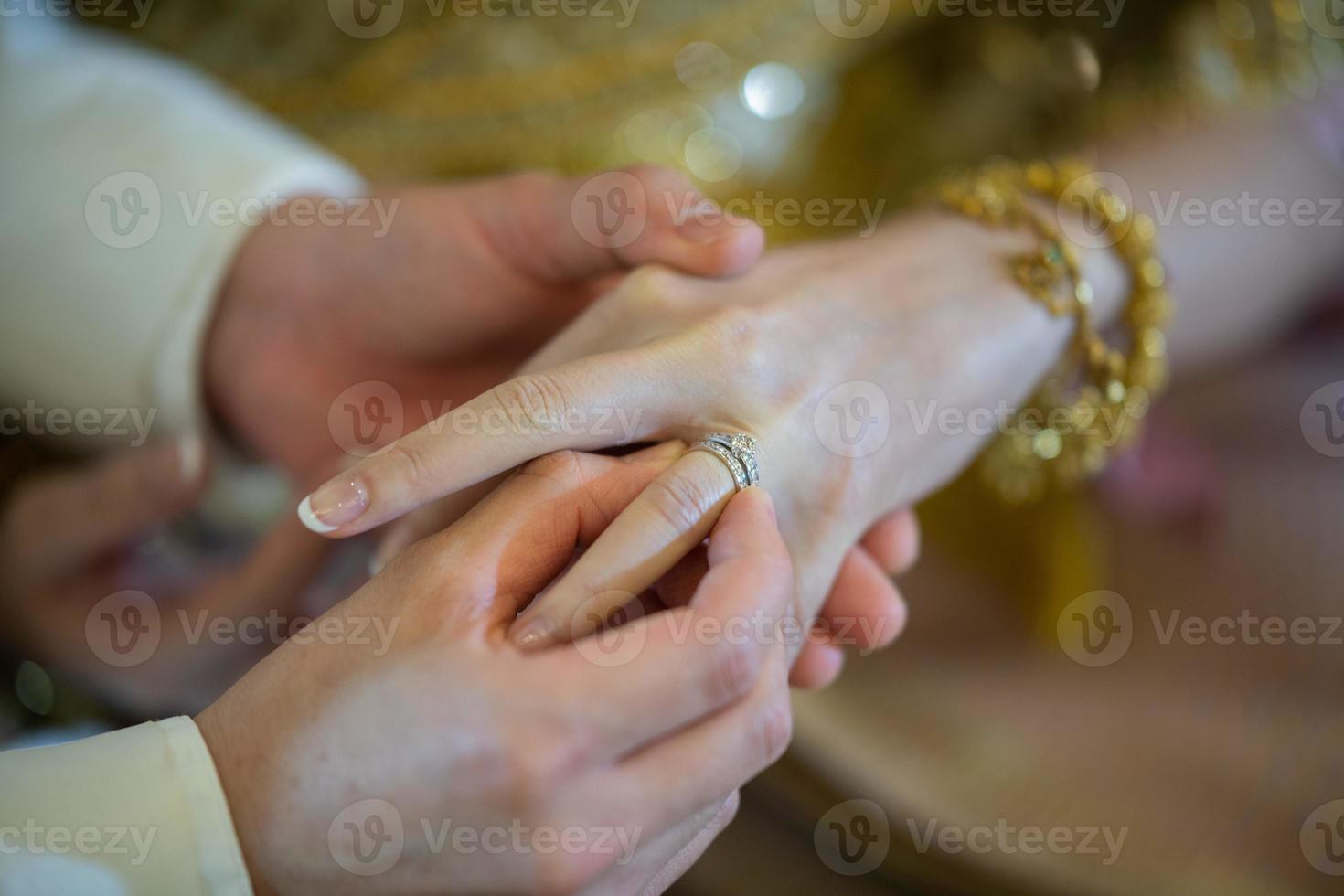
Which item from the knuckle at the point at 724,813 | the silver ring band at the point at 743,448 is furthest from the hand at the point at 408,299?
the knuckle at the point at 724,813

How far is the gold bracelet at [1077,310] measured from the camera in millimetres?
900

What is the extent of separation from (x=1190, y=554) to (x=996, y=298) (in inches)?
16.3

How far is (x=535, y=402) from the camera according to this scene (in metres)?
0.65

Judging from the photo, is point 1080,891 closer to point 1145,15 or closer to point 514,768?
point 514,768

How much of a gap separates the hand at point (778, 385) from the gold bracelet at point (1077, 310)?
21 mm

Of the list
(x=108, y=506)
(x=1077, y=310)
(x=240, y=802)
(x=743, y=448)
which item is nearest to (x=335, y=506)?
(x=240, y=802)

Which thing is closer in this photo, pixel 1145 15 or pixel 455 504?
pixel 455 504

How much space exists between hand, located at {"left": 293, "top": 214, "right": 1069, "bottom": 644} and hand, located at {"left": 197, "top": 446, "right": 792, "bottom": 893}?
5 cm

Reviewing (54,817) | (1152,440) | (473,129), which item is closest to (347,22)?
(473,129)

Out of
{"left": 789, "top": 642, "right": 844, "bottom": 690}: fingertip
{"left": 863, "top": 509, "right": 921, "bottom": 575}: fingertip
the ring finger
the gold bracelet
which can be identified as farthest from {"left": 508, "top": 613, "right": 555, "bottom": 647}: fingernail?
the gold bracelet

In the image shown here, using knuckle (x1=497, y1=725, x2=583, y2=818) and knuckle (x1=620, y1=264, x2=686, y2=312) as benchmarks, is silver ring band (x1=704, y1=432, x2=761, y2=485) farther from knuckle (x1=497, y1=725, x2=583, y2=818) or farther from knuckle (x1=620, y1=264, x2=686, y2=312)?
knuckle (x1=497, y1=725, x2=583, y2=818)

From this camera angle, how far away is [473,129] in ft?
3.90

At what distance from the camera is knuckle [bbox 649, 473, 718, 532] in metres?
0.61

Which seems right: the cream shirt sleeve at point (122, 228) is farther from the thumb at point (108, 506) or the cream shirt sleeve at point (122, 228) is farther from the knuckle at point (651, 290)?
the knuckle at point (651, 290)
